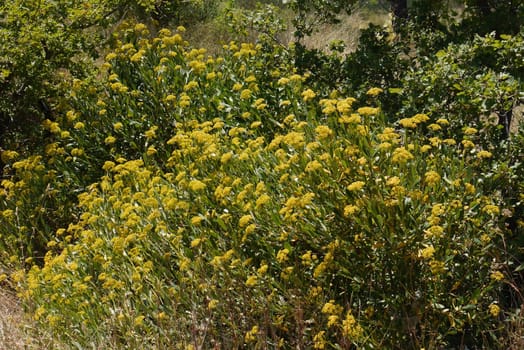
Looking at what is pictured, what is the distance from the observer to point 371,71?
532 centimetres

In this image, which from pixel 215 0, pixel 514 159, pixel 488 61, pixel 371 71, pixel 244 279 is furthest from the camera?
pixel 215 0

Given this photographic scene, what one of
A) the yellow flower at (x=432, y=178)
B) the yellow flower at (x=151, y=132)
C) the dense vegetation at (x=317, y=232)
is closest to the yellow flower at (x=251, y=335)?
the dense vegetation at (x=317, y=232)

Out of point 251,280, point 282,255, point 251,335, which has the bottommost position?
point 251,335

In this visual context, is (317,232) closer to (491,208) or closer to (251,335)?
(251,335)

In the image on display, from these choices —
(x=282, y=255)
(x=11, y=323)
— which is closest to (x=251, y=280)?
(x=282, y=255)

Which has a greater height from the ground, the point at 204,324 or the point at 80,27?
the point at 80,27

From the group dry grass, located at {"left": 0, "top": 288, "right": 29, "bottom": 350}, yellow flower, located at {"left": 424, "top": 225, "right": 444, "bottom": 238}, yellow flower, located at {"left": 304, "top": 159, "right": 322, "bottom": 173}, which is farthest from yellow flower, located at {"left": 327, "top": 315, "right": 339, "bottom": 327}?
dry grass, located at {"left": 0, "top": 288, "right": 29, "bottom": 350}

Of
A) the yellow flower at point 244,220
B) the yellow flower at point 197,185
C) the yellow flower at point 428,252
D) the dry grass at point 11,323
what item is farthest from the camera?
the dry grass at point 11,323

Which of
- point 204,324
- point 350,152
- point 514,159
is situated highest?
point 350,152

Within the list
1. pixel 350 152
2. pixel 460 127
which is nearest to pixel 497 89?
pixel 460 127

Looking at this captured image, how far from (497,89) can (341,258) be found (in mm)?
1356

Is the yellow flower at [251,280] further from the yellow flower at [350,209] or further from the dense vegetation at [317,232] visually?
the yellow flower at [350,209]

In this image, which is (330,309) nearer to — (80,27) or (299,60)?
(299,60)

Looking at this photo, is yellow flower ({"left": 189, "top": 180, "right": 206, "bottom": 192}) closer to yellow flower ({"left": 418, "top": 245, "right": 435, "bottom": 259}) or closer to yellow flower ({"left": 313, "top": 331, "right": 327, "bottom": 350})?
yellow flower ({"left": 313, "top": 331, "right": 327, "bottom": 350})
